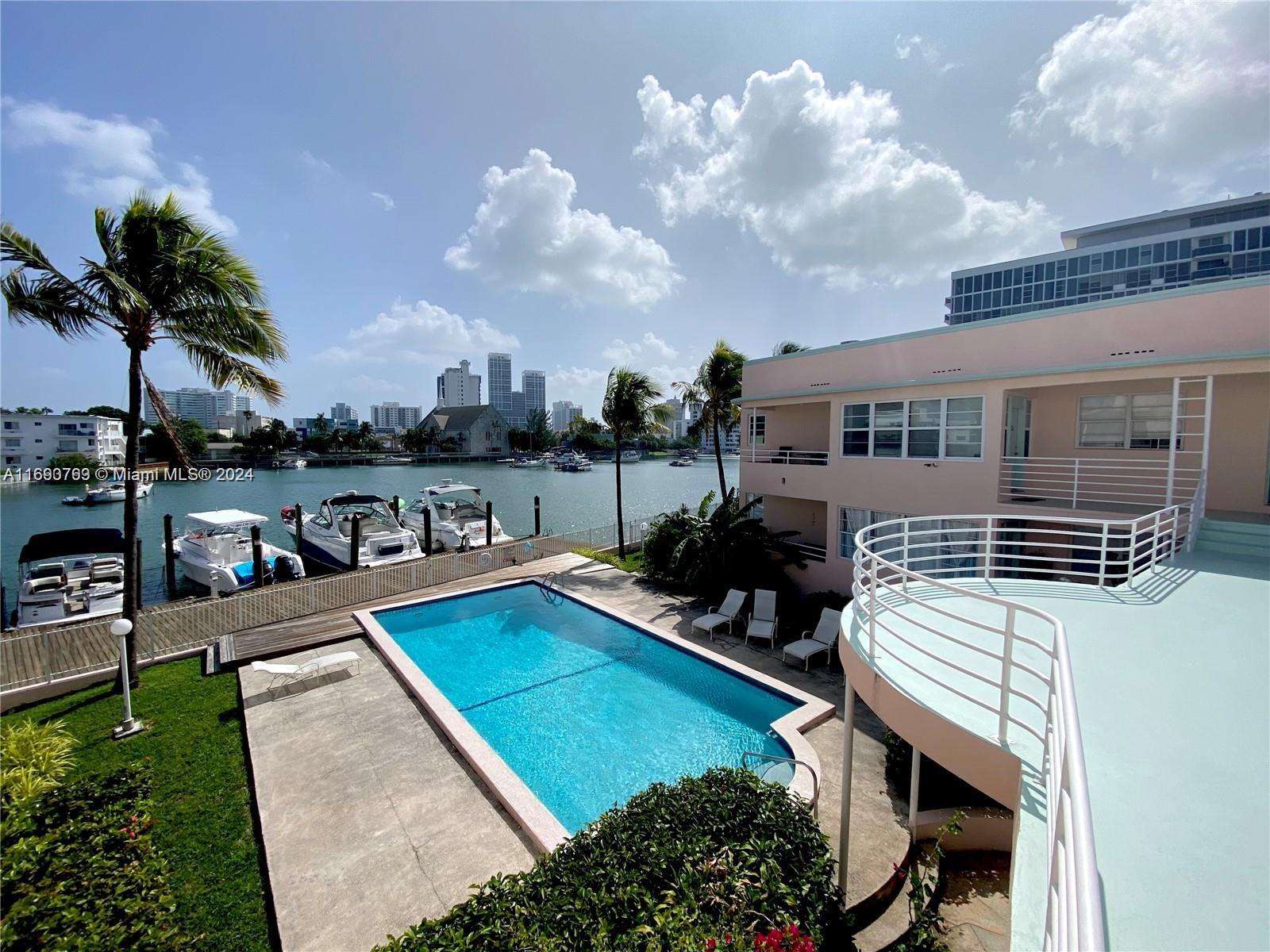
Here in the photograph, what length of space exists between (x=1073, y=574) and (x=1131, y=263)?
266 feet

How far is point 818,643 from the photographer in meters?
10.6

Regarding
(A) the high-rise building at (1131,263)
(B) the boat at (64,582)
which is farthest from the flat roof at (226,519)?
(A) the high-rise building at (1131,263)

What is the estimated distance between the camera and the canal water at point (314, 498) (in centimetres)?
2828

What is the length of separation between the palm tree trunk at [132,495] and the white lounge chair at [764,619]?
444 inches

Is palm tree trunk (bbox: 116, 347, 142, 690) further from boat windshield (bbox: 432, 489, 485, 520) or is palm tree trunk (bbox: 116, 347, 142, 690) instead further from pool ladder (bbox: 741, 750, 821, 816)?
boat windshield (bbox: 432, 489, 485, 520)

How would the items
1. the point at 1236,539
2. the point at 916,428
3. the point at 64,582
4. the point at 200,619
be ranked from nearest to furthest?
the point at 1236,539 < the point at 200,619 < the point at 916,428 < the point at 64,582

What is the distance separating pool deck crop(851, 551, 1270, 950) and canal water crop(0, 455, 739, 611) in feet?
72.7

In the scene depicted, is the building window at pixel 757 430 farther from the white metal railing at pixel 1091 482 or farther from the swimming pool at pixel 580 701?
the swimming pool at pixel 580 701

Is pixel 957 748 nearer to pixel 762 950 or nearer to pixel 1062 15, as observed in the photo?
pixel 762 950

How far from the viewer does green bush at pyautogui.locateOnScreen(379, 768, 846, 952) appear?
10.8 ft

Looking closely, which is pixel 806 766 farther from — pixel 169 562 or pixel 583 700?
pixel 169 562

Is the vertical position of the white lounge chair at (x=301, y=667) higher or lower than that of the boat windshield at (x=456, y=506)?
lower

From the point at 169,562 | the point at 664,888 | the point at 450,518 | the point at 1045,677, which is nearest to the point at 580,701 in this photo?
the point at 664,888

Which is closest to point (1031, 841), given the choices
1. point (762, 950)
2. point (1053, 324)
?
point (762, 950)
